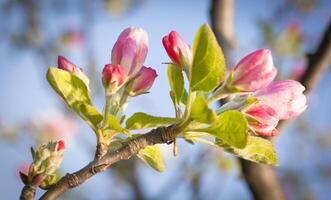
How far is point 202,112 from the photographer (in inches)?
19.1

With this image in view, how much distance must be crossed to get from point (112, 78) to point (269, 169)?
Result: 633mm

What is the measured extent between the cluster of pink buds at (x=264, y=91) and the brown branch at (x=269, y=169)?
19.7 inches

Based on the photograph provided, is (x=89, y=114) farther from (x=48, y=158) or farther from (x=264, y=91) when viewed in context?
(x=264, y=91)

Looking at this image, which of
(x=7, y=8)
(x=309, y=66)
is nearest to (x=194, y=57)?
(x=309, y=66)

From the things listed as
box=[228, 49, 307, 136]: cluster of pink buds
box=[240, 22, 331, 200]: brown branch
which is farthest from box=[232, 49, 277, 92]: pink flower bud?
box=[240, 22, 331, 200]: brown branch

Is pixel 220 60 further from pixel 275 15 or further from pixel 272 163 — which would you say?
→ pixel 275 15

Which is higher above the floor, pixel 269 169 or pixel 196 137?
pixel 196 137

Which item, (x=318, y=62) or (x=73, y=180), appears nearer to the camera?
(x=73, y=180)

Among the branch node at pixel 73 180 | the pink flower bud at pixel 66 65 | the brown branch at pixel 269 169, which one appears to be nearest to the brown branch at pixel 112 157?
the branch node at pixel 73 180

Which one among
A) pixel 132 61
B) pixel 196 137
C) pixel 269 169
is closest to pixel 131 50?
pixel 132 61

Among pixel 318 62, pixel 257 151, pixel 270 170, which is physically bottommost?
pixel 270 170

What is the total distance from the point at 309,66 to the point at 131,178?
1.39 metres

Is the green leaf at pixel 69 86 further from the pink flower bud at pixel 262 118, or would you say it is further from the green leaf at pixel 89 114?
the pink flower bud at pixel 262 118

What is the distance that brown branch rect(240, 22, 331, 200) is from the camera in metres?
1.05
